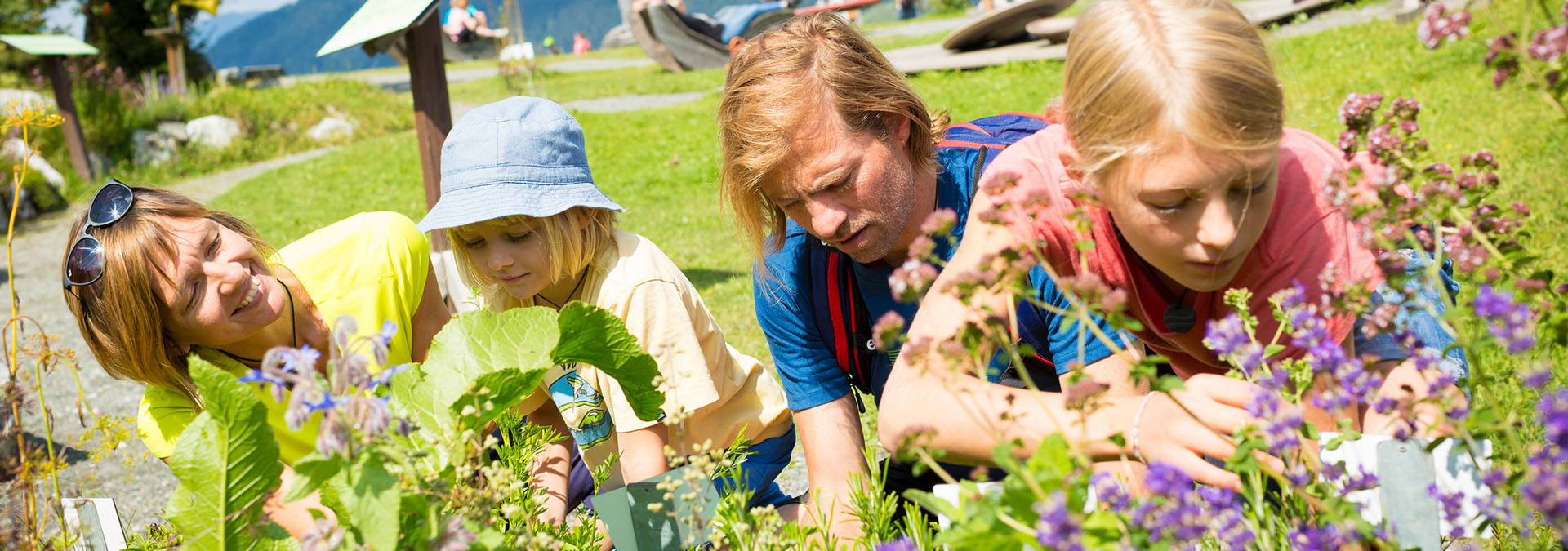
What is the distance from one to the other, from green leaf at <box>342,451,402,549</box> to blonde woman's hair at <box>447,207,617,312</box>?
5.52 feet

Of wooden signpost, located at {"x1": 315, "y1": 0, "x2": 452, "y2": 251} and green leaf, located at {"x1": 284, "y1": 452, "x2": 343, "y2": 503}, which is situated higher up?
green leaf, located at {"x1": 284, "y1": 452, "x2": 343, "y2": 503}

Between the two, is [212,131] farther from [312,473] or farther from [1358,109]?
[1358,109]

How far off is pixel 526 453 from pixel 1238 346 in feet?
3.41

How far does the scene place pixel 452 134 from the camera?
288 centimetres

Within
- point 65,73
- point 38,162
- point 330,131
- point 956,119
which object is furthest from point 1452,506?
point 330,131

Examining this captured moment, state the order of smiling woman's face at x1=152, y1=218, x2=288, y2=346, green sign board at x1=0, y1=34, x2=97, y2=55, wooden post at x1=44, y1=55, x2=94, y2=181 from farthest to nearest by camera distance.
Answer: wooden post at x1=44, y1=55, x2=94, y2=181
green sign board at x1=0, y1=34, x2=97, y2=55
smiling woman's face at x1=152, y1=218, x2=288, y2=346

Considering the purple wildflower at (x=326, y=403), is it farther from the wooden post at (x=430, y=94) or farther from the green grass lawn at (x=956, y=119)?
the wooden post at (x=430, y=94)

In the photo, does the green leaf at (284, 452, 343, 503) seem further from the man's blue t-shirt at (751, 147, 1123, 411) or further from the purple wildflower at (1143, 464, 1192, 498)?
the man's blue t-shirt at (751, 147, 1123, 411)

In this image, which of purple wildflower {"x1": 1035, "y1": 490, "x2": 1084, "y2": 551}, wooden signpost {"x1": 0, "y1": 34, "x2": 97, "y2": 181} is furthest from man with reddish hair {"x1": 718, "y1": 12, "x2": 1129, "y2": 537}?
wooden signpost {"x1": 0, "y1": 34, "x2": 97, "y2": 181}

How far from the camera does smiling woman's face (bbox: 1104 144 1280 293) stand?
134 cm

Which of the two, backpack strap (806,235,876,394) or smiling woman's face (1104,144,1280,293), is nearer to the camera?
smiling woman's face (1104,144,1280,293)

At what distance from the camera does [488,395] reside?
116 centimetres

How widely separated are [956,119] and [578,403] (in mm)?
8391

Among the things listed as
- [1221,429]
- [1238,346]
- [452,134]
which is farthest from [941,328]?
[452,134]
